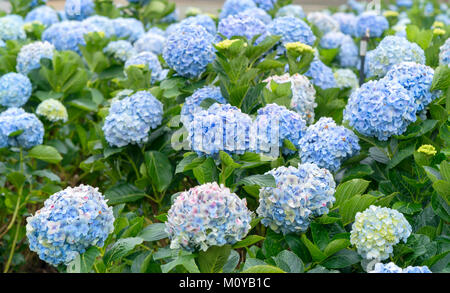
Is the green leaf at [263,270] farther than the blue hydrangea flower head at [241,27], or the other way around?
the blue hydrangea flower head at [241,27]

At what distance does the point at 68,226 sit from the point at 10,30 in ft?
7.45

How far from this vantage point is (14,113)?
2211mm

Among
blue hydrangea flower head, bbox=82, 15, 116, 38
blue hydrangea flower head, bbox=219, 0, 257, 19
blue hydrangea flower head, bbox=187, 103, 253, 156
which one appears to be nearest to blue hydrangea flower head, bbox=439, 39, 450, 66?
blue hydrangea flower head, bbox=187, 103, 253, 156

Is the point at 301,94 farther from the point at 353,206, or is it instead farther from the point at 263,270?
the point at 263,270

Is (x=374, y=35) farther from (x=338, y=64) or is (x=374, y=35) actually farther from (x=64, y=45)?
(x=64, y=45)

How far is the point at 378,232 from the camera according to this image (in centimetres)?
136

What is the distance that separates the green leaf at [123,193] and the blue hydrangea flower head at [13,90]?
738 mm

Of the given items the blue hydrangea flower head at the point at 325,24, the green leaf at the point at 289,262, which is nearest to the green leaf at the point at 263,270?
the green leaf at the point at 289,262

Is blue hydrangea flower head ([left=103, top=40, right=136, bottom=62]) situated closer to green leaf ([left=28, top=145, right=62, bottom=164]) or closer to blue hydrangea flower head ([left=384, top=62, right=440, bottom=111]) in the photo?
green leaf ([left=28, top=145, right=62, bottom=164])

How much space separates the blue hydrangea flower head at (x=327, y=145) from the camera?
169 centimetres

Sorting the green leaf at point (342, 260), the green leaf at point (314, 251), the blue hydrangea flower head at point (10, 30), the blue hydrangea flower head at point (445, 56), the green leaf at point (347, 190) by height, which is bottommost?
the blue hydrangea flower head at point (10, 30)

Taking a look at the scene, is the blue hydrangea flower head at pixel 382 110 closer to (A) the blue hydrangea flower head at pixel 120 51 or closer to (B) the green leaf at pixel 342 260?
(B) the green leaf at pixel 342 260
